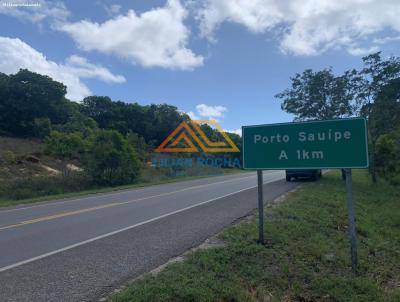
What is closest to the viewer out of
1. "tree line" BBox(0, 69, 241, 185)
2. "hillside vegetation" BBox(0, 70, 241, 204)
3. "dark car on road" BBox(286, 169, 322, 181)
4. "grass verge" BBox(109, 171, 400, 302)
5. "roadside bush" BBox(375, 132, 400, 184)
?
"grass verge" BBox(109, 171, 400, 302)

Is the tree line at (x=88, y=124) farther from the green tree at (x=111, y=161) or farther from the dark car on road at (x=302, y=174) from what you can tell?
the dark car on road at (x=302, y=174)

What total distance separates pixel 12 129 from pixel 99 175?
4211cm

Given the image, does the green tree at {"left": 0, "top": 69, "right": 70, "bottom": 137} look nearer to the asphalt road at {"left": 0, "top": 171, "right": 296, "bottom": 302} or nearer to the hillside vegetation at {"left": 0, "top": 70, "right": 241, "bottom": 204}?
the hillside vegetation at {"left": 0, "top": 70, "right": 241, "bottom": 204}

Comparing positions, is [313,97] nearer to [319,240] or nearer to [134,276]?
[319,240]

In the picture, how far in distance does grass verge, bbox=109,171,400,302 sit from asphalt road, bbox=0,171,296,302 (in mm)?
693

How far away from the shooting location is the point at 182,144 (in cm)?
5159

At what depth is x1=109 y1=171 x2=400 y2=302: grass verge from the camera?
4.41 meters

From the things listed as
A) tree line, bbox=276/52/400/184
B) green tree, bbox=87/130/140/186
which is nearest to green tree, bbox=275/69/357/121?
tree line, bbox=276/52/400/184

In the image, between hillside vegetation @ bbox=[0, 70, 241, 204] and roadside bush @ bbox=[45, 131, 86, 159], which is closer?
hillside vegetation @ bbox=[0, 70, 241, 204]

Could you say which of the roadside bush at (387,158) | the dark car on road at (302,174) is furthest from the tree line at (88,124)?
the roadside bush at (387,158)

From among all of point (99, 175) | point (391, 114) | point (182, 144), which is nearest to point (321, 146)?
point (391, 114)

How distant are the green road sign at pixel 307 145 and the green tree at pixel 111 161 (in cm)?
2317

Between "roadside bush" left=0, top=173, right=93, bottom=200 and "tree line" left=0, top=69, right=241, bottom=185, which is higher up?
"tree line" left=0, top=69, right=241, bottom=185

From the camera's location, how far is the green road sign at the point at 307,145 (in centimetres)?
551
